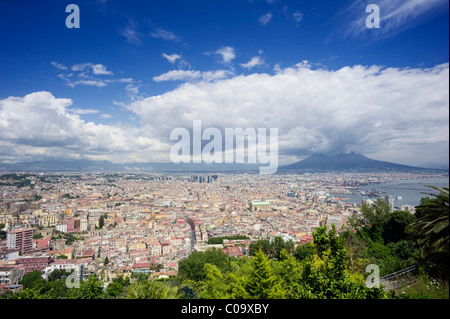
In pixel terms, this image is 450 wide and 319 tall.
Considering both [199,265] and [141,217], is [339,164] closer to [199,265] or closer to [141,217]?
[141,217]

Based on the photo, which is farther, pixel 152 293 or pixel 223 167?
pixel 223 167

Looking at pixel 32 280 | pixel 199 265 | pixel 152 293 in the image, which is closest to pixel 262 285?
pixel 152 293

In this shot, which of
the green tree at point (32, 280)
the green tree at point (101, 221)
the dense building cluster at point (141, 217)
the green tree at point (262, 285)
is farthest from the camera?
the green tree at point (101, 221)

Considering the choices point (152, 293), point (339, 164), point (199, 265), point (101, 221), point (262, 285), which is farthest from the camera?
point (339, 164)

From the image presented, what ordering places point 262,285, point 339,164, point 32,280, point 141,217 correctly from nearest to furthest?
point 262,285, point 32,280, point 141,217, point 339,164

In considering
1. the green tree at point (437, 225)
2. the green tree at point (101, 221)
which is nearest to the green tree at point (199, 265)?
the green tree at point (437, 225)

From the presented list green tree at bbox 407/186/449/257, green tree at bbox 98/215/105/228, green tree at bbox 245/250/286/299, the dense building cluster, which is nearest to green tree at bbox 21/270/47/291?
the dense building cluster

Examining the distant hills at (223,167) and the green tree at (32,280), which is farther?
the distant hills at (223,167)

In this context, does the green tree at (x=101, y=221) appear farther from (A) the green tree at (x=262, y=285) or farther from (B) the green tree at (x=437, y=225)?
(B) the green tree at (x=437, y=225)

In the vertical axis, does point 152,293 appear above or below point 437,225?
below

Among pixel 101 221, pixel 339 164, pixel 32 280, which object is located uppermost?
pixel 339 164

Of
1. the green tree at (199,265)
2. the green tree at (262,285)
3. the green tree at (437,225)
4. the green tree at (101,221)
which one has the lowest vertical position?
the green tree at (101,221)
